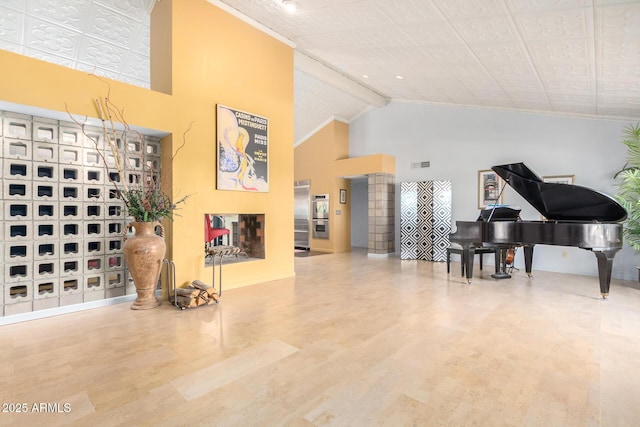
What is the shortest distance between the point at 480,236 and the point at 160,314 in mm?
4883

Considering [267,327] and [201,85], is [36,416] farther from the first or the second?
[201,85]

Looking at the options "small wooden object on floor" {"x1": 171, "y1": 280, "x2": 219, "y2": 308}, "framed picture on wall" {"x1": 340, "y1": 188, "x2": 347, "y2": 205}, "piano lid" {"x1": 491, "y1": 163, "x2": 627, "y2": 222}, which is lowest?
"small wooden object on floor" {"x1": 171, "y1": 280, "x2": 219, "y2": 308}

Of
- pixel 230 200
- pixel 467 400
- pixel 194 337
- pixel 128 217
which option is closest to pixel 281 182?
pixel 230 200

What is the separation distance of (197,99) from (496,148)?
660cm

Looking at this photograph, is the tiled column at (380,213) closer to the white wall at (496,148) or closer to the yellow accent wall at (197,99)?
the white wall at (496,148)

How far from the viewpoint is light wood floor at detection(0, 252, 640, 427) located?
196 cm

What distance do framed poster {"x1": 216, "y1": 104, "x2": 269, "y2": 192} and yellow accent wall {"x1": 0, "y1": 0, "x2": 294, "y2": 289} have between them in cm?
12

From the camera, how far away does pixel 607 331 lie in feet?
11.0

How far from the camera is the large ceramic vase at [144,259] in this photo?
4.01 meters

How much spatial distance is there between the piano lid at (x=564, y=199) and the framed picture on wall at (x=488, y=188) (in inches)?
106

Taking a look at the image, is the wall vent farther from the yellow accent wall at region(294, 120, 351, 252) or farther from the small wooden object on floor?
the small wooden object on floor

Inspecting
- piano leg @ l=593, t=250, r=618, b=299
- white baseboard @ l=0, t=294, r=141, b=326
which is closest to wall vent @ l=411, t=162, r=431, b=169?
piano leg @ l=593, t=250, r=618, b=299

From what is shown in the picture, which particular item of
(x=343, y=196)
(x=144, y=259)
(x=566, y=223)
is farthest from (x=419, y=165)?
(x=144, y=259)

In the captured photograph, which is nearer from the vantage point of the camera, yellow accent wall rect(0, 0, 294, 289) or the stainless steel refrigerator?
yellow accent wall rect(0, 0, 294, 289)
